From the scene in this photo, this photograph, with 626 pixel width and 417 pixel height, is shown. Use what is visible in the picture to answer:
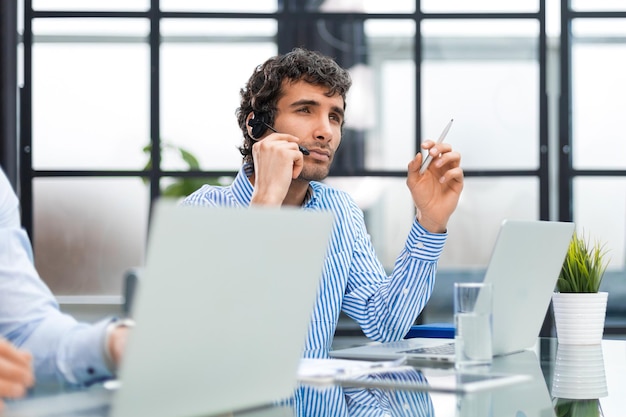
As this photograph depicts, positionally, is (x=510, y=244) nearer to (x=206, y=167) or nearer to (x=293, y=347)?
(x=293, y=347)

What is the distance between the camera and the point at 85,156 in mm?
4961

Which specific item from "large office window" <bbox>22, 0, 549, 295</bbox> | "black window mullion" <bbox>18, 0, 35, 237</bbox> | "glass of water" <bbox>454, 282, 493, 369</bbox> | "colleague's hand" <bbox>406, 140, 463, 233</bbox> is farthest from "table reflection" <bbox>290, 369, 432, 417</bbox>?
"black window mullion" <bbox>18, 0, 35, 237</bbox>

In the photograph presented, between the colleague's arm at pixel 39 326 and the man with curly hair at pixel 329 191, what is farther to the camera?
the man with curly hair at pixel 329 191

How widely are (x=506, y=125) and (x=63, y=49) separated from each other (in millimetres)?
2206

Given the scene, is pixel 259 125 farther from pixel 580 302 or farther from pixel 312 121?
pixel 580 302

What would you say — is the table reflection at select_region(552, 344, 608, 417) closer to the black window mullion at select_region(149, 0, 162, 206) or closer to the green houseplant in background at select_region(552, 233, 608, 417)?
the green houseplant in background at select_region(552, 233, 608, 417)

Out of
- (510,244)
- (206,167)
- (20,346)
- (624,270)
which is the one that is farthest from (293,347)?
(624,270)

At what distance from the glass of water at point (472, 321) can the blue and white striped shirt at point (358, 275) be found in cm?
61

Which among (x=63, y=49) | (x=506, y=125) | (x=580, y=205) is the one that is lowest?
(x=580, y=205)

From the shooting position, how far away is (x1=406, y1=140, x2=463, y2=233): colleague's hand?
7.52 feet

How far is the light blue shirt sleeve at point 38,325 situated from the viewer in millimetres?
1343

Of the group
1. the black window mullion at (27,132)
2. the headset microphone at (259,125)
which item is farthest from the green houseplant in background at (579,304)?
the black window mullion at (27,132)

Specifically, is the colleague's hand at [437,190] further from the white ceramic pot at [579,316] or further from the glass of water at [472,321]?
the glass of water at [472,321]

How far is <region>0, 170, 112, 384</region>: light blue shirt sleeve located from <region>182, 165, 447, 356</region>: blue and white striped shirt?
0.90 meters
